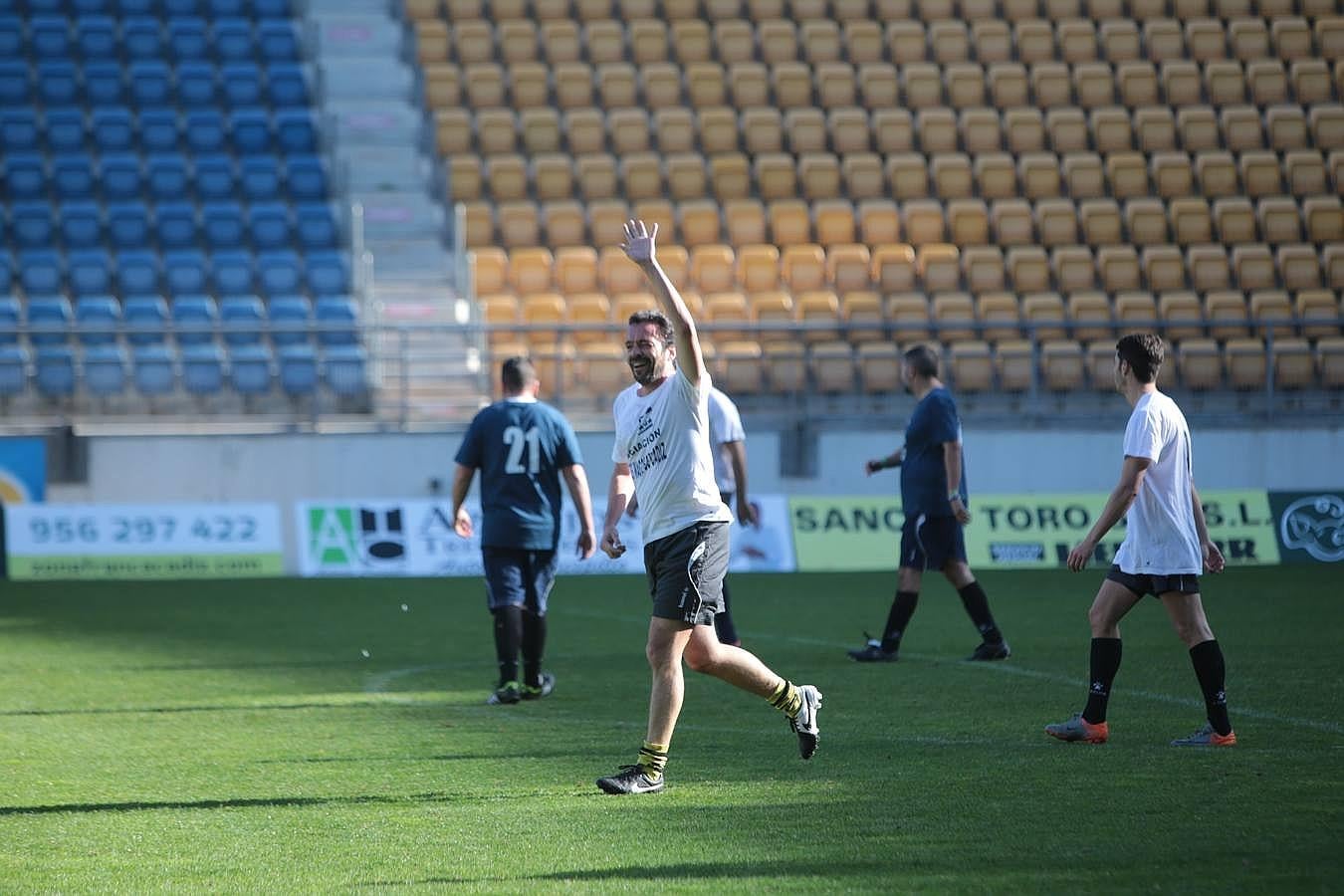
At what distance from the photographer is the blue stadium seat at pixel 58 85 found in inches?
1118

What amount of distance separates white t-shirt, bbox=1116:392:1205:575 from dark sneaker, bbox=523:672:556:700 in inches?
142

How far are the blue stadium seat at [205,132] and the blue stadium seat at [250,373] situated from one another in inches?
298

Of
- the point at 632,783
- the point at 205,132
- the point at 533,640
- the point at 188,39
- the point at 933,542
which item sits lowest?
the point at 632,783

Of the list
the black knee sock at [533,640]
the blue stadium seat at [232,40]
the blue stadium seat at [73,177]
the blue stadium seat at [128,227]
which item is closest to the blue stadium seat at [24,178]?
the blue stadium seat at [73,177]

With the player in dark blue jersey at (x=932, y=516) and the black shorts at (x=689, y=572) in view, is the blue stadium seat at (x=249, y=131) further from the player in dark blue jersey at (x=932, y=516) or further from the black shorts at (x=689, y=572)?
the black shorts at (x=689, y=572)

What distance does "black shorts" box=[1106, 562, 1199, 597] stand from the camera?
27.0 ft

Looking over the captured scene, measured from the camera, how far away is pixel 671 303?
22.3 feet

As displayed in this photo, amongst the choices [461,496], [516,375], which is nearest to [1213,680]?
[516,375]

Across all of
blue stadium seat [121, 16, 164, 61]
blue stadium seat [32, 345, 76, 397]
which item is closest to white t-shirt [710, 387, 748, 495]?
blue stadium seat [32, 345, 76, 397]

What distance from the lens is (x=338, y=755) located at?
8461 mm

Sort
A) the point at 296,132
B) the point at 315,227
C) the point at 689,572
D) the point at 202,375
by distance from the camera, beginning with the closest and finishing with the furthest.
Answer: the point at 689,572, the point at 202,375, the point at 315,227, the point at 296,132

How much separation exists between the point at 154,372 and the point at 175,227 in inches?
203

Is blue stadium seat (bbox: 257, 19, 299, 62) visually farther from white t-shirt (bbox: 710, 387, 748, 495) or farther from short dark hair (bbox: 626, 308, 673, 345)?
short dark hair (bbox: 626, 308, 673, 345)

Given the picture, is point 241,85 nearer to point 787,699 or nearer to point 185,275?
point 185,275
